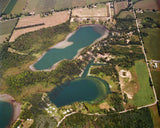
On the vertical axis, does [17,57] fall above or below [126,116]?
above

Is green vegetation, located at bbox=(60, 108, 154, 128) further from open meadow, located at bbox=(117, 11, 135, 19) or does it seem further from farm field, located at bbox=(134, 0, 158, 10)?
farm field, located at bbox=(134, 0, 158, 10)

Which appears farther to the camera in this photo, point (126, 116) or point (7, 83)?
point (7, 83)

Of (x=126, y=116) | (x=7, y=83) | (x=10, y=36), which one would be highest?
(x=10, y=36)

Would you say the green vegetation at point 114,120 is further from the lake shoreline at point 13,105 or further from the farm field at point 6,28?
the farm field at point 6,28

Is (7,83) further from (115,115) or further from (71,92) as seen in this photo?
(115,115)

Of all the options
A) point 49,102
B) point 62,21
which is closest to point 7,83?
point 49,102

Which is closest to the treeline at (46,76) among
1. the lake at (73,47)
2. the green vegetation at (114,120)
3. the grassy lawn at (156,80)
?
the lake at (73,47)

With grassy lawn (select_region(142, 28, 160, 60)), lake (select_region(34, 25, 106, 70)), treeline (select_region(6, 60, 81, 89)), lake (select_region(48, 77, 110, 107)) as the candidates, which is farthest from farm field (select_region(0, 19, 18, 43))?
grassy lawn (select_region(142, 28, 160, 60))

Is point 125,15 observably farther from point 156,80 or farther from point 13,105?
point 13,105

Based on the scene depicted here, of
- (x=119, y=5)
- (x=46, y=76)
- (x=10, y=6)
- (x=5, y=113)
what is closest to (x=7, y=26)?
(x=10, y=6)
